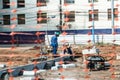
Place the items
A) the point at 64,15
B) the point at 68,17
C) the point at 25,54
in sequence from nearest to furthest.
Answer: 1. the point at 25,54
2. the point at 64,15
3. the point at 68,17

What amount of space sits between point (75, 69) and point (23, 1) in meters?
22.1

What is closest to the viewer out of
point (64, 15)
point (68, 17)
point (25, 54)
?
point (25, 54)

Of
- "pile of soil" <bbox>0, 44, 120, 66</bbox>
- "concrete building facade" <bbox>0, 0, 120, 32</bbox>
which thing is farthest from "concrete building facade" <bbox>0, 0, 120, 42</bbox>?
"pile of soil" <bbox>0, 44, 120, 66</bbox>

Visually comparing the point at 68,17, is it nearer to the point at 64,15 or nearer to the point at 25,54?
the point at 64,15

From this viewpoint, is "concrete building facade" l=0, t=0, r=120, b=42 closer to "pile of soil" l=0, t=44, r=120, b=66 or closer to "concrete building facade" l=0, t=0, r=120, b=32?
"concrete building facade" l=0, t=0, r=120, b=32

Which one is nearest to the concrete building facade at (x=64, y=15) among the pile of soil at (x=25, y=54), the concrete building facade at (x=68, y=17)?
the concrete building facade at (x=68, y=17)

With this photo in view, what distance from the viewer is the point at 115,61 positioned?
52.8ft

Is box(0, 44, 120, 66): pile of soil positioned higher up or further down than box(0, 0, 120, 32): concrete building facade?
further down

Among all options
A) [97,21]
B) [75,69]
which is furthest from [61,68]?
[97,21]

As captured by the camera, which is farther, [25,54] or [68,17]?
[68,17]

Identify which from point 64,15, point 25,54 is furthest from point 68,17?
point 25,54

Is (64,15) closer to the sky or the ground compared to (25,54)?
closer to the sky

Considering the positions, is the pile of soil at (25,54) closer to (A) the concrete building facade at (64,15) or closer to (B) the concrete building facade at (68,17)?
(B) the concrete building facade at (68,17)

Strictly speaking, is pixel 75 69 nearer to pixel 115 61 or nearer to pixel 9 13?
pixel 115 61
